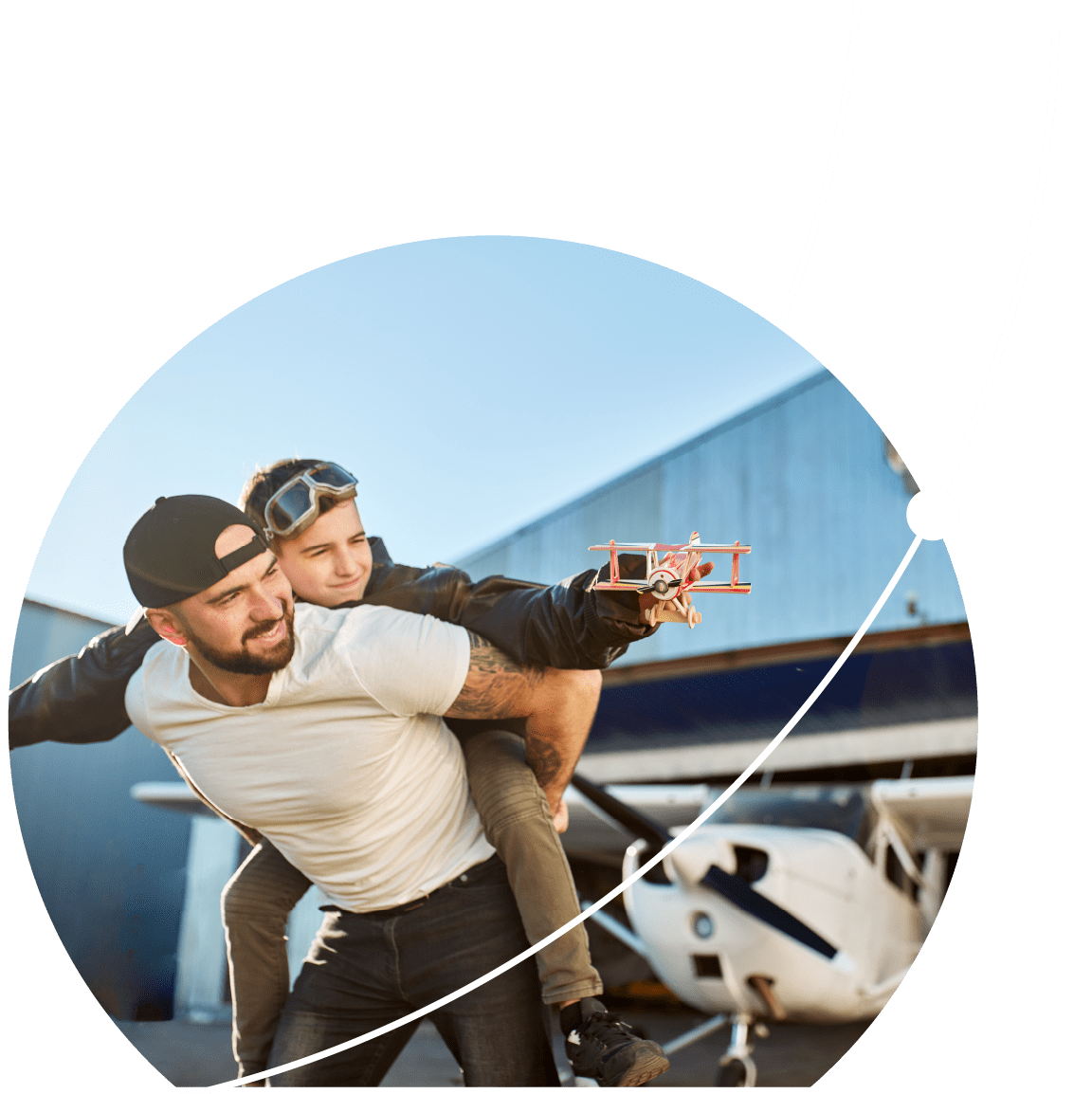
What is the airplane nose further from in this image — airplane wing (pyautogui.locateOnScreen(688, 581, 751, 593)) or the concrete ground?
airplane wing (pyautogui.locateOnScreen(688, 581, 751, 593))

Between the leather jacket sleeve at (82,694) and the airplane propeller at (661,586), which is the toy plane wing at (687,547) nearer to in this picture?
the airplane propeller at (661,586)

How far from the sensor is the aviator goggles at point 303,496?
11.3 feet

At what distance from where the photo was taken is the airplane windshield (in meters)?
3.51

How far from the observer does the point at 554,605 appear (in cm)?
331

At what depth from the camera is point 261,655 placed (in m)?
3.39

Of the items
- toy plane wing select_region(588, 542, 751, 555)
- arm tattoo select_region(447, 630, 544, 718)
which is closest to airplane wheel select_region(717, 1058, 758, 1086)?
arm tattoo select_region(447, 630, 544, 718)

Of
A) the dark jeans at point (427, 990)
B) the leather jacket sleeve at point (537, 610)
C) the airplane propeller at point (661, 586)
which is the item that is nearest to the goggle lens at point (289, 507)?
the leather jacket sleeve at point (537, 610)

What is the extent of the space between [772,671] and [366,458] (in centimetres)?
138

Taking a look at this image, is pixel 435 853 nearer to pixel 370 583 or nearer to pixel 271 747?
pixel 271 747

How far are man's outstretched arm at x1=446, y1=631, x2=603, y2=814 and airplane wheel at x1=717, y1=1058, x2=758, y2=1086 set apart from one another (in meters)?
0.96

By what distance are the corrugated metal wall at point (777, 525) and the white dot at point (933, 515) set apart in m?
0.03

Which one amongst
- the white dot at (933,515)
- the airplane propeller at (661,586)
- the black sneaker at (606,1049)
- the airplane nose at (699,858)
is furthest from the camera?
the white dot at (933,515)

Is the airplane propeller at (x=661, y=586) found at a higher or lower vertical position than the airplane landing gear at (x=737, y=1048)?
higher

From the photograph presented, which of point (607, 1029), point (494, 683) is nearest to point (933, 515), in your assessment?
point (494, 683)
